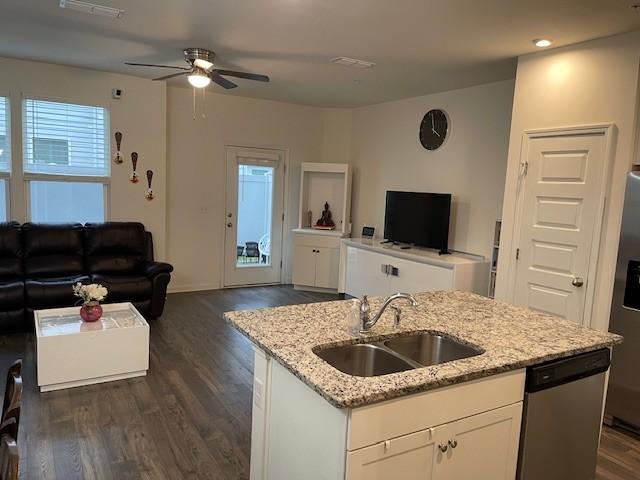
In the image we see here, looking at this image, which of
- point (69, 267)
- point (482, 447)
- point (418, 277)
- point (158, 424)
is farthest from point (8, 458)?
point (418, 277)

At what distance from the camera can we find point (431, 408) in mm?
1714

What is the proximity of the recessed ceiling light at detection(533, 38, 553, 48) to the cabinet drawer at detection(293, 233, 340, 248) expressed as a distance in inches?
144

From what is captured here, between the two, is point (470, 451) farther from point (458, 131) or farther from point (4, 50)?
point (4, 50)

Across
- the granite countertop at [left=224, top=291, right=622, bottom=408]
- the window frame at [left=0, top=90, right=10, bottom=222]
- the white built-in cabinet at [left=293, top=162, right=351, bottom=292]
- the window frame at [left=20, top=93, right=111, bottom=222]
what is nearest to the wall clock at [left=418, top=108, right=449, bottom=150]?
the white built-in cabinet at [left=293, top=162, right=351, bottom=292]

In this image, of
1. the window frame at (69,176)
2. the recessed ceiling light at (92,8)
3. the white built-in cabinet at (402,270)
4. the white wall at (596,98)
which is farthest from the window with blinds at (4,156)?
the white wall at (596,98)

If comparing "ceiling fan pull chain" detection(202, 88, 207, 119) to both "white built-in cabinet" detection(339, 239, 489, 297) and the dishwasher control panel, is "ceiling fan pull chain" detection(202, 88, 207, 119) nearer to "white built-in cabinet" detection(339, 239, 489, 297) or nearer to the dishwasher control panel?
"white built-in cabinet" detection(339, 239, 489, 297)

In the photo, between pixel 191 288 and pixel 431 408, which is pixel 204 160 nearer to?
pixel 191 288

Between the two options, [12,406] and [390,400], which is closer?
[12,406]

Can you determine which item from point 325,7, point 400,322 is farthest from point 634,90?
point 400,322

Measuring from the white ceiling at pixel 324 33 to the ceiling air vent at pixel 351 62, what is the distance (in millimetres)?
110

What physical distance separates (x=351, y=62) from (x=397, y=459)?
3667 mm

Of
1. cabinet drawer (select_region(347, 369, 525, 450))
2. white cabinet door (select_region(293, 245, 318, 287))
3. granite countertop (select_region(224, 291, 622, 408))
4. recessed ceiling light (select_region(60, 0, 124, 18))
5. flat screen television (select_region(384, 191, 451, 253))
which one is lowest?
white cabinet door (select_region(293, 245, 318, 287))

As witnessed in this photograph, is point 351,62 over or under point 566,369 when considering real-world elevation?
over

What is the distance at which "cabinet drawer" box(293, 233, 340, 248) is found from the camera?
6.68 m
